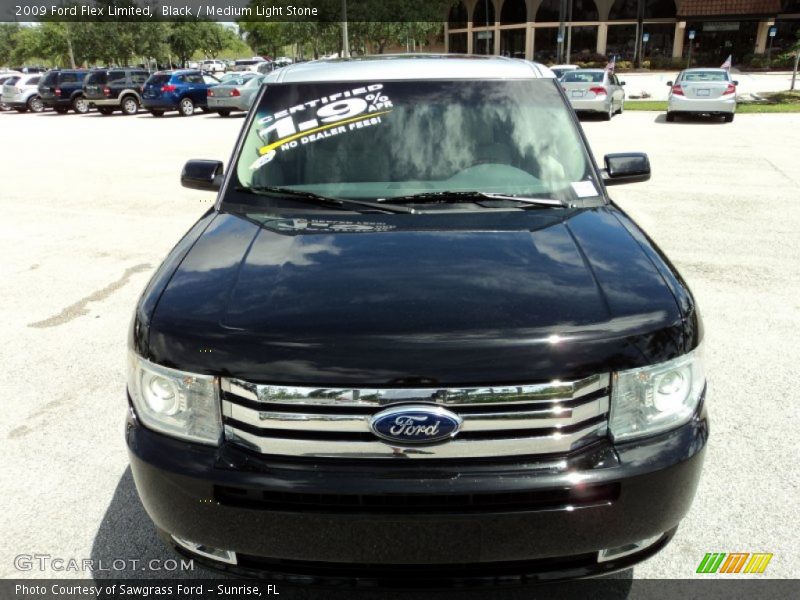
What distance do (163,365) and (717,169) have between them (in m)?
12.2

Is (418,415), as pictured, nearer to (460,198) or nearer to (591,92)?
(460,198)

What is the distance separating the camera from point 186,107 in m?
27.4

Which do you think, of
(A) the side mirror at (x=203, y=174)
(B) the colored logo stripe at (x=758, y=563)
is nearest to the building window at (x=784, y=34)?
(A) the side mirror at (x=203, y=174)

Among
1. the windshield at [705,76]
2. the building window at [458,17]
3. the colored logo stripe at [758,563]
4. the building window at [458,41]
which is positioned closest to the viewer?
the colored logo stripe at [758,563]

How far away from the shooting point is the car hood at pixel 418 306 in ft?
6.84

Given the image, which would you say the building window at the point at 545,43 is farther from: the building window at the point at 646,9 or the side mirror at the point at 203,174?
the side mirror at the point at 203,174

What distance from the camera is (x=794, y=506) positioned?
127 inches

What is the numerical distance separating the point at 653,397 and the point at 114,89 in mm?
30472

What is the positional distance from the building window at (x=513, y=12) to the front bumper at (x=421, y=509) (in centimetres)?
6945

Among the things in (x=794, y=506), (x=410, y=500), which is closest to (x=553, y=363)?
(x=410, y=500)

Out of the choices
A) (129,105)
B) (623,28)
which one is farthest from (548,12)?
(129,105)

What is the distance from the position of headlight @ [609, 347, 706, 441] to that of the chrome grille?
67 mm

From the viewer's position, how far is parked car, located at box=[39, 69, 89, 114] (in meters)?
30.3

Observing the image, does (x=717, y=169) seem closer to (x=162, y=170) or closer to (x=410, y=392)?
(x=162, y=170)
